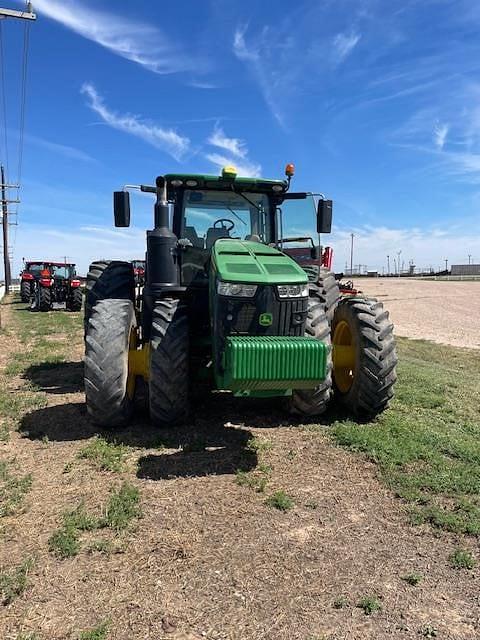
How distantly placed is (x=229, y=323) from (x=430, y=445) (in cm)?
228

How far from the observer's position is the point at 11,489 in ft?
13.7

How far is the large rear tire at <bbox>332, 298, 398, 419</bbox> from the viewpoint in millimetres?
5605

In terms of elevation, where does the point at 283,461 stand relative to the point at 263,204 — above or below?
below

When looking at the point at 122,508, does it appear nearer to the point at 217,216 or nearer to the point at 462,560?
the point at 462,560

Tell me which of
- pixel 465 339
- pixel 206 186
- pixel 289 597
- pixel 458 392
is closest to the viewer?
pixel 289 597

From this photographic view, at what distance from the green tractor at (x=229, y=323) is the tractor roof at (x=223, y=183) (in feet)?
0.04

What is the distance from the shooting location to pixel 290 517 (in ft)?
12.4

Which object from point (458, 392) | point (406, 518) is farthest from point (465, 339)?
point (406, 518)

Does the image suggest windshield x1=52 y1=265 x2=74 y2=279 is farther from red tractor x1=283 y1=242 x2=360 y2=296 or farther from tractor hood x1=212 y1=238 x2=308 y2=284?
tractor hood x1=212 y1=238 x2=308 y2=284

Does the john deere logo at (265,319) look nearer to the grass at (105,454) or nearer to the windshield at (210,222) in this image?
the windshield at (210,222)

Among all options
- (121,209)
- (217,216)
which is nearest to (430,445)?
(217,216)

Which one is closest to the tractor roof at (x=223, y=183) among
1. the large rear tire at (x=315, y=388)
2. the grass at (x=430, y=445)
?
the large rear tire at (x=315, y=388)

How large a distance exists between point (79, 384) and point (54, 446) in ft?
9.16

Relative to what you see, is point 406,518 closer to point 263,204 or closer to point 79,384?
point 263,204
